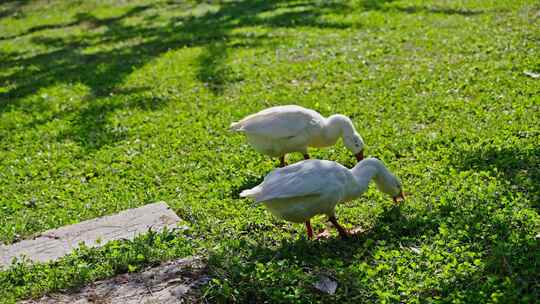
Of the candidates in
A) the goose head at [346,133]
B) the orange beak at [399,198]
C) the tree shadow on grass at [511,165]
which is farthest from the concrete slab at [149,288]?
the tree shadow on grass at [511,165]

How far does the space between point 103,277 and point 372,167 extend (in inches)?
90.6

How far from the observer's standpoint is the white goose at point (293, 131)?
6820 millimetres

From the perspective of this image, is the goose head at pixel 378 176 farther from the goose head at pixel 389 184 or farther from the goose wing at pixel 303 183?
the goose wing at pixel 303 183

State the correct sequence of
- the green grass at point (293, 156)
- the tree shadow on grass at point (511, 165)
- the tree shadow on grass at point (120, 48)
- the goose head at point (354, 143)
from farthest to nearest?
the tree shadow on grass at point (120, 48)
the goose head at point (354, 143)
the tree shadow on grass at point (511, 165)
the green grass at point (293, 156)

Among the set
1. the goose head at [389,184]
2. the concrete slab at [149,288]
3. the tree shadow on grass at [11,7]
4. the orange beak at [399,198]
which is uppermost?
the tree shadow on grass at [11,7]

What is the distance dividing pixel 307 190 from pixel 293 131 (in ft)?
5.15

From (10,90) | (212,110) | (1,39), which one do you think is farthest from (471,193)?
(1,39)

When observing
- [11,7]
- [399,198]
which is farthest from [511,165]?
[11,7]

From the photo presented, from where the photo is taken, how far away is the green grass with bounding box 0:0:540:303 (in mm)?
5000

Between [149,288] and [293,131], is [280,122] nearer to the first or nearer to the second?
[293,131]

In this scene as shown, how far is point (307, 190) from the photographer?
5312mm

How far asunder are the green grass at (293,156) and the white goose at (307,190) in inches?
10.5

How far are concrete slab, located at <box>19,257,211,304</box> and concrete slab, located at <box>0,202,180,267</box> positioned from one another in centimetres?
69

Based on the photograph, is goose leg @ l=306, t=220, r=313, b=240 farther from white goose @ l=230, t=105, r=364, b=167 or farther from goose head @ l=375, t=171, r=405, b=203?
white goose @ l=230, t=105, r=364, b=167
